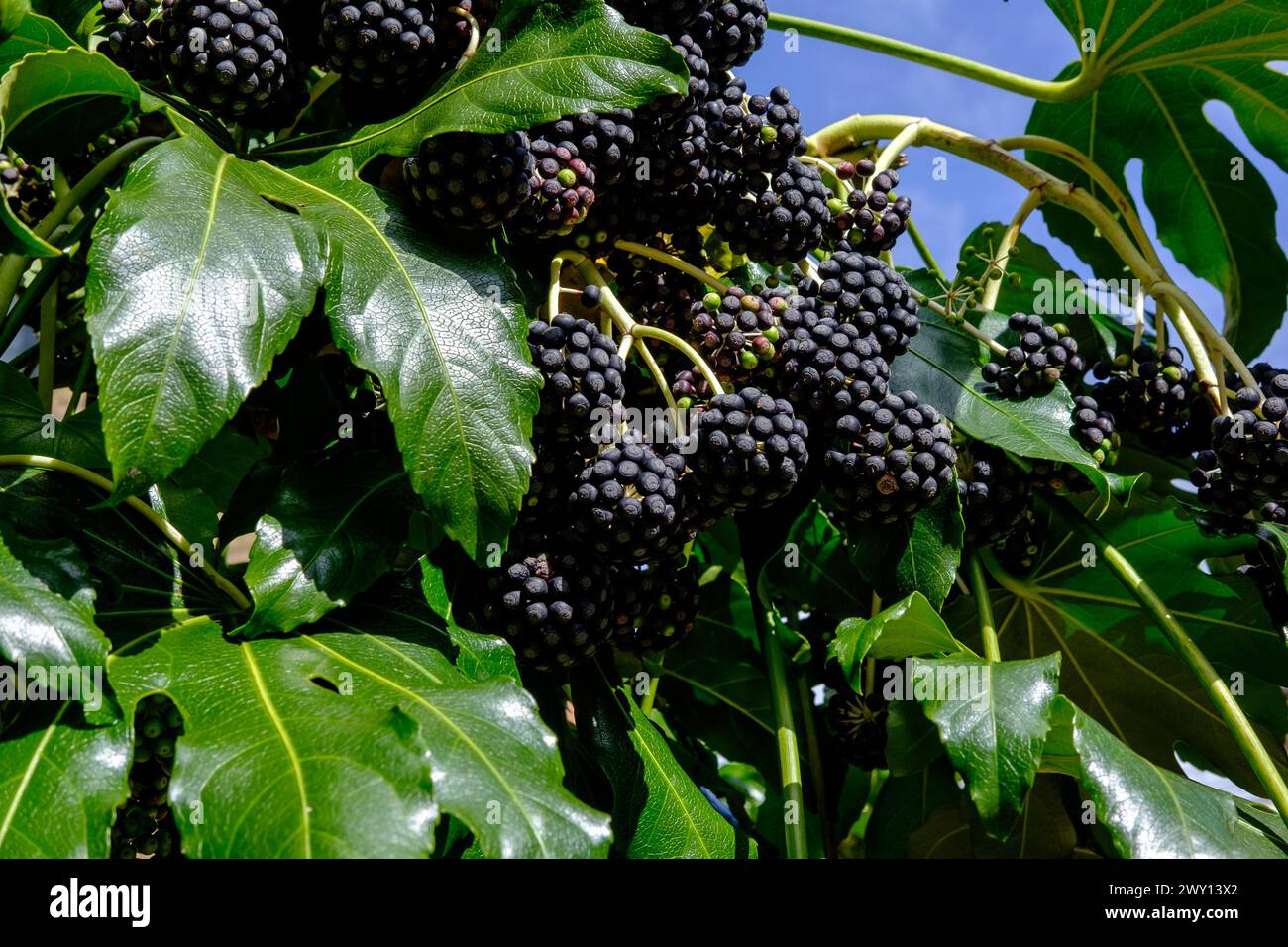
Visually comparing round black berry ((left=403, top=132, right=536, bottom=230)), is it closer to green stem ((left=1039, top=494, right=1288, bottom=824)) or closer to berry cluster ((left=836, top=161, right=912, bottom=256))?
berry cluster ((left=836, top=161, right=912, bottom=256))

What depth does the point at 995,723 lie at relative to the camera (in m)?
0.93

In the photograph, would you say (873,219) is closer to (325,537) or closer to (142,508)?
(325,537)

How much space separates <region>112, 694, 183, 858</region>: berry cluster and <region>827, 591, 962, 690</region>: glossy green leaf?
0.55 metres

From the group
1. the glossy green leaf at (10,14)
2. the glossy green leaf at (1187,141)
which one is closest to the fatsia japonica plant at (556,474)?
the glossy green leaf at (10,14)

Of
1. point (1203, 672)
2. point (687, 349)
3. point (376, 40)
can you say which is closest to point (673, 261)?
point (687, 349)

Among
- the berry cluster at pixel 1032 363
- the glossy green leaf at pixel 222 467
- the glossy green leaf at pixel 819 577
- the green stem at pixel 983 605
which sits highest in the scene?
the berry cluster at pixel 1032 363

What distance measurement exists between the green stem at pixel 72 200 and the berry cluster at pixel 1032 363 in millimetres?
837

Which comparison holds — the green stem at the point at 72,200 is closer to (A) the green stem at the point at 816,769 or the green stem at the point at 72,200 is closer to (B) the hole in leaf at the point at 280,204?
(B) the hole in leaf at the point at 280,204

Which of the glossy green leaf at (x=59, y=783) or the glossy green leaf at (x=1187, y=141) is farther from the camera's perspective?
the glossy green leaf at (x=1187, y=141)

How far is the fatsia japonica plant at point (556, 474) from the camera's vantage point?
782mm

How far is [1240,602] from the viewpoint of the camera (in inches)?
49.6

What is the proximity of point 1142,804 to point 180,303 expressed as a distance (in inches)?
33.6

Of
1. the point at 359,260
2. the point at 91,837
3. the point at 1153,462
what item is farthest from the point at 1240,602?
the point at 91,837

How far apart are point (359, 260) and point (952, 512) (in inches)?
23.5
